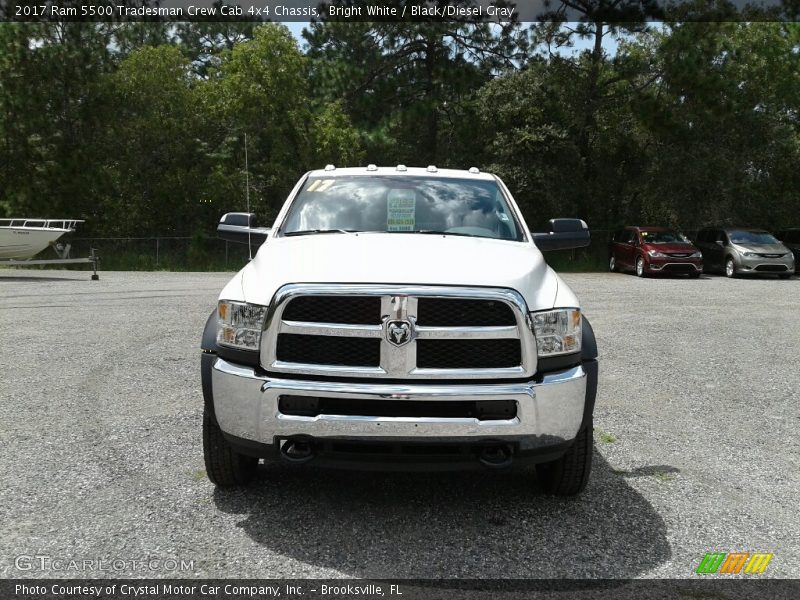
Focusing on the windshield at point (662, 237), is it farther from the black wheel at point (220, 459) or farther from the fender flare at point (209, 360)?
the fender flare at point (209, 360)

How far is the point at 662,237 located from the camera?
2594 cm

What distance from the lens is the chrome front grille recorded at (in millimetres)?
3822

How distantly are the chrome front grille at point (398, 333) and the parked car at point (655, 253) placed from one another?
22.0 metres

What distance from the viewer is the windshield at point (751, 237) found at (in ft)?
83.3

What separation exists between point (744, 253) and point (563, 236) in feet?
68.8

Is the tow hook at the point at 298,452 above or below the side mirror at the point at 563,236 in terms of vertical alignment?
below

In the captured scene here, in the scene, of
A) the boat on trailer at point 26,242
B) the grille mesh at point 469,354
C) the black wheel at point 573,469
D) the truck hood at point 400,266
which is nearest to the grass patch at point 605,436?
the black wheel at point 573,469

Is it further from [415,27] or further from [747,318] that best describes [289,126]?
[747,318]

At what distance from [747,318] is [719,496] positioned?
32.9ft

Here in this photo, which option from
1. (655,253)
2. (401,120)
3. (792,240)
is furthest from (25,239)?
(792,240)

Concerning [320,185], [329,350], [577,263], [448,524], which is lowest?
[577,263]

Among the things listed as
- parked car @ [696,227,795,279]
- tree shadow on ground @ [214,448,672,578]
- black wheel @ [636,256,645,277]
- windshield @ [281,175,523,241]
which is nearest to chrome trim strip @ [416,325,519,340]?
tree shadow on ground @ [214,448,672,578]

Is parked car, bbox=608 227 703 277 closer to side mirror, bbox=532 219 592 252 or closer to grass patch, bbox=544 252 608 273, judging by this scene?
grass patch, bbox=544 252 608 273
